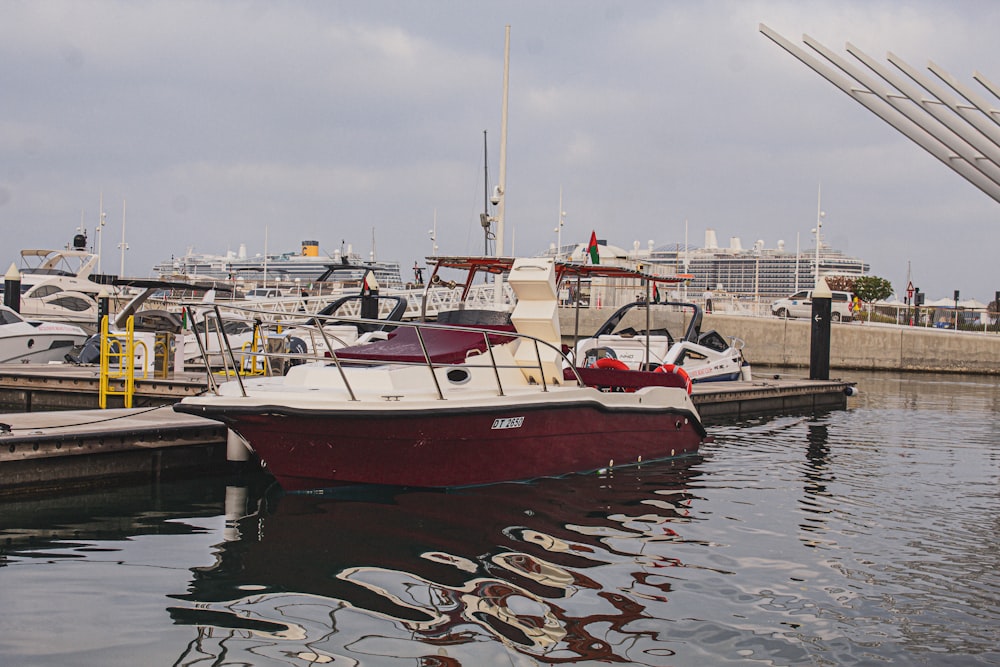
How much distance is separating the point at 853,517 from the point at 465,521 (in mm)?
4102

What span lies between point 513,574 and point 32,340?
19107 mm

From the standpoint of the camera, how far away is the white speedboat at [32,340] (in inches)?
836

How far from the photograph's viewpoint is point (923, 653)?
5.28 metres

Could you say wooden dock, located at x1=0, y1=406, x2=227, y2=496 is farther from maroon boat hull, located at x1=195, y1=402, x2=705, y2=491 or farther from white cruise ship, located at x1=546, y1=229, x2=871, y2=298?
white cruise ship, located at x1=546, y1=229, x2=871, y2=298

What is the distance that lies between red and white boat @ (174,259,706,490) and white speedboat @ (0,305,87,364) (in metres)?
14.2

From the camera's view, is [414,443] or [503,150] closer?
[414,443]

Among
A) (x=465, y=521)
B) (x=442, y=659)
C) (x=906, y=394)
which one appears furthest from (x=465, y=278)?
(x=906, y=394)

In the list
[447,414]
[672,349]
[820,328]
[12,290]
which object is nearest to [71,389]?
[447,414]

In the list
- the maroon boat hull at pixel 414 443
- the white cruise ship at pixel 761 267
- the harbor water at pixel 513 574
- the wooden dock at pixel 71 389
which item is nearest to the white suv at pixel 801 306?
the wooden dock at pixel 71 389

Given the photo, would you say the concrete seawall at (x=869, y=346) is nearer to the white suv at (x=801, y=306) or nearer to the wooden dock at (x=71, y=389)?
the white suv at (x=801, y=306)

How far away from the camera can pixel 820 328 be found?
2452 cm

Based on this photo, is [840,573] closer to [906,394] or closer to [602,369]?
[602,369]

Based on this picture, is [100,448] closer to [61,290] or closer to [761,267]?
[61,290]

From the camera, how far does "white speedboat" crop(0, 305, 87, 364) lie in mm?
21234
